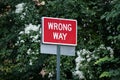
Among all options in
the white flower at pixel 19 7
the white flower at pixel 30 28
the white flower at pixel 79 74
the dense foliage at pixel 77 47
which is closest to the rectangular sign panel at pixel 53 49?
the dense foliage at pixel 77 47

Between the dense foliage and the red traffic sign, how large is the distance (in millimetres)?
3303

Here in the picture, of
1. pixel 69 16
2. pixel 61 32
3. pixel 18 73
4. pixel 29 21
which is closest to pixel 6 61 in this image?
pixel 18 73

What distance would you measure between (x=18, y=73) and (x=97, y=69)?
2153 mm

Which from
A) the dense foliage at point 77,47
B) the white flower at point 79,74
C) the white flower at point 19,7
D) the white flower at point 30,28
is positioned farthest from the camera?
the white flower at point 19,7

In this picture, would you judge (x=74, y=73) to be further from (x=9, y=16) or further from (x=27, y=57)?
(x=9, y=16)

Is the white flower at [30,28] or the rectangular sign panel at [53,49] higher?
the rectangular sign panel at [53,49]

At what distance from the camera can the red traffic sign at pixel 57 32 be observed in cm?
665

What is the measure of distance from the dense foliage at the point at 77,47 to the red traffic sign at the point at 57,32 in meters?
3.30

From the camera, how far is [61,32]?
6.71m

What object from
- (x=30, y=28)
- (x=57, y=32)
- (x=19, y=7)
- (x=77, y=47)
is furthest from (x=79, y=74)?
(x=57, y=32)

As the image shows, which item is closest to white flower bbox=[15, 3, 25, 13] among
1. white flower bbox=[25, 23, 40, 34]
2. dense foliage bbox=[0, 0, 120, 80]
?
dense foliage bbox=[0, 0, 120, 80]

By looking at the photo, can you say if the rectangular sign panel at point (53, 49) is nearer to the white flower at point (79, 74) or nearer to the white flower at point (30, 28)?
the white flower at point (79, 74)

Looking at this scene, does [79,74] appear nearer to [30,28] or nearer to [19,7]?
[30,28]

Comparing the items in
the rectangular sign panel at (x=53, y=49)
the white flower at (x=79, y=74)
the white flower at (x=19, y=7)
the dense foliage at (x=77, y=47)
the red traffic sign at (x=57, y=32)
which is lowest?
the white flower at (x=79, y=74)
